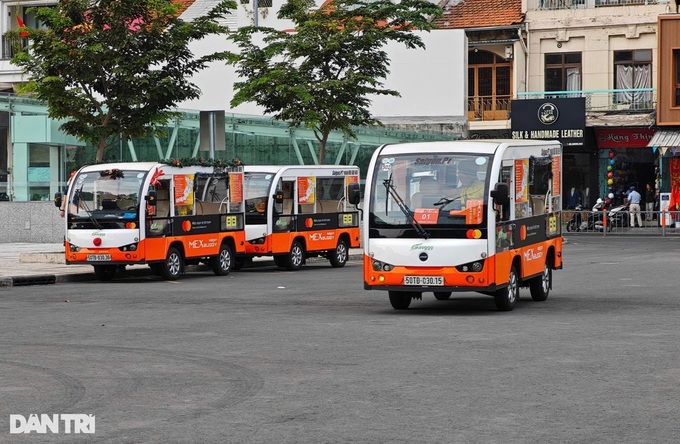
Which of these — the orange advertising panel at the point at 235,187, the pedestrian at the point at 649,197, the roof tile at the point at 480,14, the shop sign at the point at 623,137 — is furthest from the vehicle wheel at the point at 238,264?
the roof tile at the point at 480,14

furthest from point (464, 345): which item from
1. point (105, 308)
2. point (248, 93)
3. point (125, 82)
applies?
point (248, 93)

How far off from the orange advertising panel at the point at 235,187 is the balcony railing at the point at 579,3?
30783 mm

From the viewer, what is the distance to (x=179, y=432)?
9062 millimetres

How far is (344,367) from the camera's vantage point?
12.5m

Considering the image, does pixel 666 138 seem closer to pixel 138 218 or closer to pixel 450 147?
pixel 138 218

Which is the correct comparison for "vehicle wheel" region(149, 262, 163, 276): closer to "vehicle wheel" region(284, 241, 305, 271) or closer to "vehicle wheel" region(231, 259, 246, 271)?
"vehicle wheel" region(231, 259, 246, 271)

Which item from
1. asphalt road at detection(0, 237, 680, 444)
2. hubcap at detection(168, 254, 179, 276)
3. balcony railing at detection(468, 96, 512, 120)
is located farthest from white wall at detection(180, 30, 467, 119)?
asphalt road at detection(0, 237, 680, 444)

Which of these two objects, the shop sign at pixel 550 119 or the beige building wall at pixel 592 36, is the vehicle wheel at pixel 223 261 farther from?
the beige building wall at pixel 592 36

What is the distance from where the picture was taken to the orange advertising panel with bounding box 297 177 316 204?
31.6 metres

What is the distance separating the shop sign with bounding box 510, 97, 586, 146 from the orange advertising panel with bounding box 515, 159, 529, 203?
117ft

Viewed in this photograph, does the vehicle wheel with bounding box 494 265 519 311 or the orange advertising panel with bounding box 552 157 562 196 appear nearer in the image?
the vehicle wheel with bounding box 494 265 519 311

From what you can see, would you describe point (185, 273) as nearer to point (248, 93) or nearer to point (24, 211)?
point (248, 93)

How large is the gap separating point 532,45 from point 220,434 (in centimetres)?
5061

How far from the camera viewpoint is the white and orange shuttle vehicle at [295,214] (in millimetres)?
30844
